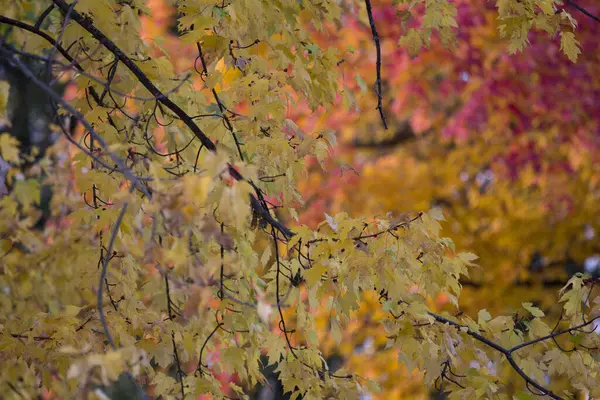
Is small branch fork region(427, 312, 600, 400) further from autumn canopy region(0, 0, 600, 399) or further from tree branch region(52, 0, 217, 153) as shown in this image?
tree branch region(52, 0, 217, 153)

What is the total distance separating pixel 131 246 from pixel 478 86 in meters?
4.56

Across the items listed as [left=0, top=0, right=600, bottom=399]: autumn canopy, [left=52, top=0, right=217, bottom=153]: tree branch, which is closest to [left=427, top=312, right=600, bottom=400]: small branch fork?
[left=0, top=0, right=600, bottom=399]: autumn canopy

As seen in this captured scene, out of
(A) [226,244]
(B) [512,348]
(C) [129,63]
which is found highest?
(C) [129,63]

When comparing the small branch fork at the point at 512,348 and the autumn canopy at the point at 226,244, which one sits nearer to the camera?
the autumn canopy at the point at 226,244

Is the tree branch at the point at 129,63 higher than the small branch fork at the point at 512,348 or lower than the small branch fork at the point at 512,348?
higher

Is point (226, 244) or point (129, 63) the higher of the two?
point (129, 63)

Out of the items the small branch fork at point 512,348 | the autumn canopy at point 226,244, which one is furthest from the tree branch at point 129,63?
the small branch fork at point 512,348

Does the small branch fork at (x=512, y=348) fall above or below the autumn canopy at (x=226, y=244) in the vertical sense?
below

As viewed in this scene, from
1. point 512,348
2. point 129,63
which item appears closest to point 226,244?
point 129,63

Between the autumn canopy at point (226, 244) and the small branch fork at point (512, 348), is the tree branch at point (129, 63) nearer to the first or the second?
the autumn canopy at point (226, 244)

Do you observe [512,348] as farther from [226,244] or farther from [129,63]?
[129,63]

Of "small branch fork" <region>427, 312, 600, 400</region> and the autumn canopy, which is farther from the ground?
the autumn canopy

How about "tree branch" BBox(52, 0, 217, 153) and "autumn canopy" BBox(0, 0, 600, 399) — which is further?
"tree branch" BBox(52, 0, 217, 153)

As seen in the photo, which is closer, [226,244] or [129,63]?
[226,244]
